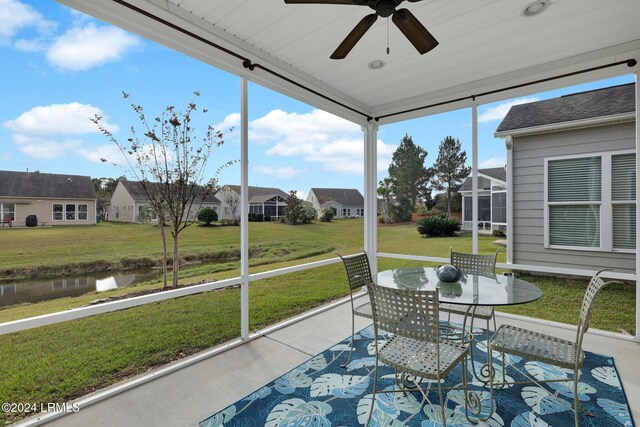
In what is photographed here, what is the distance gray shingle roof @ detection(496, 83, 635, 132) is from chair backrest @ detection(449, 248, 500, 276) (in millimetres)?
1938

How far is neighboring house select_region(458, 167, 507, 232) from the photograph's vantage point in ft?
13.3

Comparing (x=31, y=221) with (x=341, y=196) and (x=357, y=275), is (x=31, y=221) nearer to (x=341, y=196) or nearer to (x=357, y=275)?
(x=357, y=275)

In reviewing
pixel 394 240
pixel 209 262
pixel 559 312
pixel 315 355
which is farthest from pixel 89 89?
pixel 559 312

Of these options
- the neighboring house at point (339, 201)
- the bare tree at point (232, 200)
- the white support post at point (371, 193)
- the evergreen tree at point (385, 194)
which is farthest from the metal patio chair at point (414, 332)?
the evergreen tree at point (385, 194)

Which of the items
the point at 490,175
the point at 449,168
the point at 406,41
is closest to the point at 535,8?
the point at 406,41

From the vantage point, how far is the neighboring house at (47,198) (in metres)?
2.06

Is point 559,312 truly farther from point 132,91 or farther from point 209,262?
point 132,91

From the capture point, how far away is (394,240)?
483cm

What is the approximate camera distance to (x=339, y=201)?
4.73 m

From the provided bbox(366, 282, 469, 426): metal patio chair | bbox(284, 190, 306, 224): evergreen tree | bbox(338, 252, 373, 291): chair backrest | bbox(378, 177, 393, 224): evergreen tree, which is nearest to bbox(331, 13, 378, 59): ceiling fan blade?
bbox(366, 282, 469, 426): metal patio chair

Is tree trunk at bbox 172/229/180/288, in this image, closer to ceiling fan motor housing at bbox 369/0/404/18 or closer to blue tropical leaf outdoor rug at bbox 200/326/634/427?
blue tropical leaf outdoor rug at bbox 200/326/634/427

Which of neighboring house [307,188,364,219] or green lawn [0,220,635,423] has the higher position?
neighboring house [307,188,364,219]

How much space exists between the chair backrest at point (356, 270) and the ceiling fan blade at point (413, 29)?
190 cm

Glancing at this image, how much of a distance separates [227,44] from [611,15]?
3375 mm
